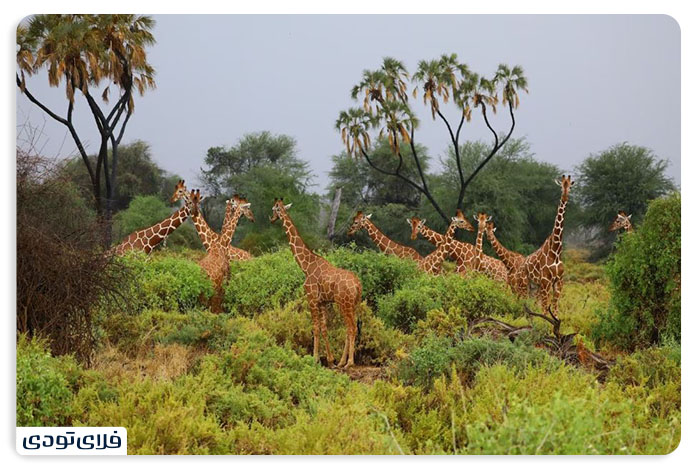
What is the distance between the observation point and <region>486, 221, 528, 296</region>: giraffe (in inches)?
378

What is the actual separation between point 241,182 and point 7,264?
4617 mm

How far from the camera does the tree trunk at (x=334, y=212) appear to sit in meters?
11.4

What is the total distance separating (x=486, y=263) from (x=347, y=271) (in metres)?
3.07

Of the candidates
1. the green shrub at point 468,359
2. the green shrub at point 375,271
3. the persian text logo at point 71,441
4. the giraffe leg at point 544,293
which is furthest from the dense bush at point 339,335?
the persian text logo at point 71,441

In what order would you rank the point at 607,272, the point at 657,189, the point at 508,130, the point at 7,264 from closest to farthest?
the point at 7,264 → the point at 607,272 → the point at 657,189 → the point at 508,130

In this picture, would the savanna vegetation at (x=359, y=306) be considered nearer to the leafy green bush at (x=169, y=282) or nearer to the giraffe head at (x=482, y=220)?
the leafy green bush at (x=169, y=282)

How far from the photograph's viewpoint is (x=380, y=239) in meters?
11.0

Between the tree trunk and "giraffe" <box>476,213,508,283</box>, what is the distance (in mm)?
1977

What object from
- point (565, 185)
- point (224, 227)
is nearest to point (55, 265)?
point (224, 227)

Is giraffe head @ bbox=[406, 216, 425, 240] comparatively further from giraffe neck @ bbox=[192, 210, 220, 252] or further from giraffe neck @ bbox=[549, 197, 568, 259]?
giraffe neck @ bbox=[192, 210, 220, 252]
